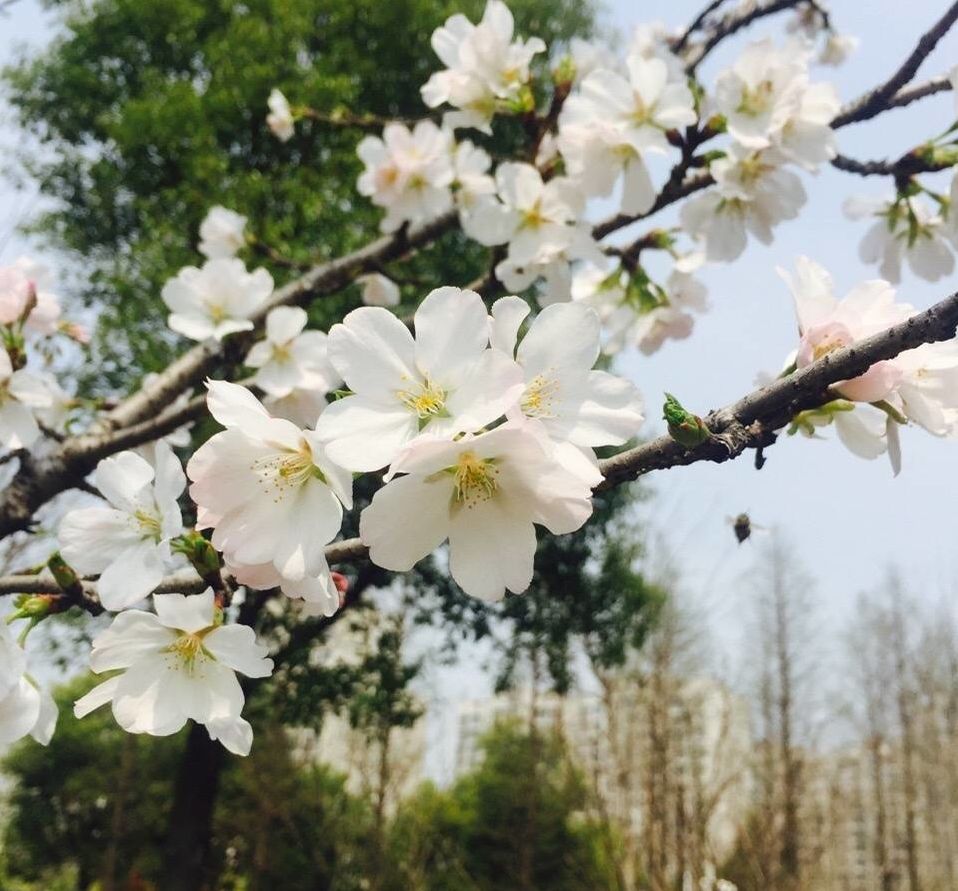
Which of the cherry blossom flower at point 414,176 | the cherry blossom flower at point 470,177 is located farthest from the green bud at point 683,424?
the cherry blossom flower at point 414,176

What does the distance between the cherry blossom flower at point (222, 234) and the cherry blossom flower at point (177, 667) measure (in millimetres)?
1653

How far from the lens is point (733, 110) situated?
1.54 m

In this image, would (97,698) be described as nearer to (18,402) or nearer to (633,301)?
(18,402)

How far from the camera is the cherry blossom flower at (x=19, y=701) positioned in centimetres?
84

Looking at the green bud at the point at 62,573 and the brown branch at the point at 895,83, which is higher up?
the brown branch at the point at 895,83

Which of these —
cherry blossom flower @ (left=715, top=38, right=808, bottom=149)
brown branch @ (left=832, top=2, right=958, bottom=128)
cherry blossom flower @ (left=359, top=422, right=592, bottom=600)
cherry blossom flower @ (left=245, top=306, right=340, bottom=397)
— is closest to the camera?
cherry blossom flower @ (left=359, top=422, right=592, bottom=600)

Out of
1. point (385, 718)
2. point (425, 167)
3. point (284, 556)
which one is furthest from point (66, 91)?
point (284, 556)

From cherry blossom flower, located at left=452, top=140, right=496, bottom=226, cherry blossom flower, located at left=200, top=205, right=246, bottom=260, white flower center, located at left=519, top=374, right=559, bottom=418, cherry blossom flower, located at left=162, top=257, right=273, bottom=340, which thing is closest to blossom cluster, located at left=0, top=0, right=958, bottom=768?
white flower center, located at left=519, top=374, right=559, bottom=418

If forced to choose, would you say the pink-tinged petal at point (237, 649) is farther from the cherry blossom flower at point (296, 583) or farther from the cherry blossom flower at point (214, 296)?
the cherry blossom flower at point (214, 296)

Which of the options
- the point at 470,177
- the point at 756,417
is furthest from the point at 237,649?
the point at 470,177

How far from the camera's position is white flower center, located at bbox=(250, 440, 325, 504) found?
2.44 feet

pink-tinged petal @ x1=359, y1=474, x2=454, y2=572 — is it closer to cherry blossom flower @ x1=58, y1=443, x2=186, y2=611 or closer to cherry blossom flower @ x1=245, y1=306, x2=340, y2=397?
cherry blossom flower @ x1=58, y1=443, x2=186, y2=611

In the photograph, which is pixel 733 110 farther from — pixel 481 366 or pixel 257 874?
pixel 257 874

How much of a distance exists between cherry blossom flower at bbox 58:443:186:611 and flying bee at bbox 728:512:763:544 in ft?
2.00
